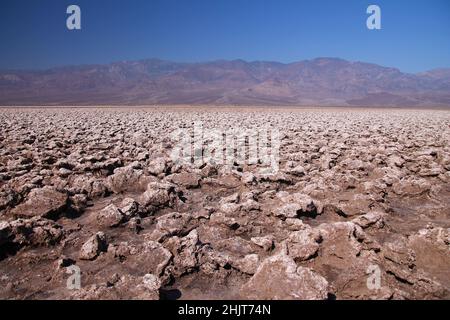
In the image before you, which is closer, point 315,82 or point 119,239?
point 119,239

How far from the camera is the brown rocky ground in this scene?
7.30 feet

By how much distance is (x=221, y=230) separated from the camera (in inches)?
123

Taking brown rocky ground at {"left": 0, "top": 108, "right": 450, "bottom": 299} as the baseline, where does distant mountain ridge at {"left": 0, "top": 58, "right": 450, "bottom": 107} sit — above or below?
above

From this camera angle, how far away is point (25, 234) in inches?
110

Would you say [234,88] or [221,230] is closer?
[221,230]

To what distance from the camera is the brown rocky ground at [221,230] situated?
222 cm

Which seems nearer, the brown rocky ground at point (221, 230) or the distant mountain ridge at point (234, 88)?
the brown rocky ground at point (221, 230)

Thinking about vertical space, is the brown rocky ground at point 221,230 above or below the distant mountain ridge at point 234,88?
below

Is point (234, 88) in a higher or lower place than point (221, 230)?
higher
